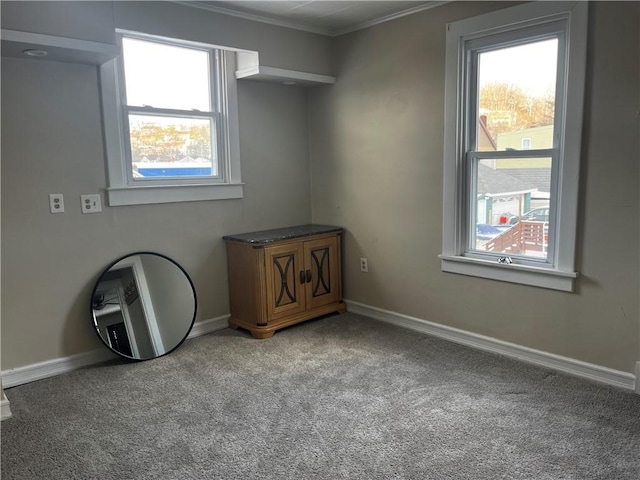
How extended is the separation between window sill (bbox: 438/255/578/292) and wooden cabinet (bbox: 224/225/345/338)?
955 mm

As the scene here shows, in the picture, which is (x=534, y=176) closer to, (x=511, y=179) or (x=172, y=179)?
(x=511, y=179)

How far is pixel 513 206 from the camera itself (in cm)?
303

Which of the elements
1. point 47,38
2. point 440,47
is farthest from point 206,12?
point 440,47

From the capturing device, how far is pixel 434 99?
10.8 ft

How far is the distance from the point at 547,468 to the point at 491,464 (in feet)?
0.71

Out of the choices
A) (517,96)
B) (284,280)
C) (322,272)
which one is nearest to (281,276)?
(284,280)

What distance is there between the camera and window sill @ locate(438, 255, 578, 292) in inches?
110

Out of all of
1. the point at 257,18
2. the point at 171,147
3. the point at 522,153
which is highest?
the point at 257,18

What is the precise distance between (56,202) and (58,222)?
0.12 metres

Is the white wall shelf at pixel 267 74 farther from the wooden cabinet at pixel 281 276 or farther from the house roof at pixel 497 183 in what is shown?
the house roof at pixel 497 183

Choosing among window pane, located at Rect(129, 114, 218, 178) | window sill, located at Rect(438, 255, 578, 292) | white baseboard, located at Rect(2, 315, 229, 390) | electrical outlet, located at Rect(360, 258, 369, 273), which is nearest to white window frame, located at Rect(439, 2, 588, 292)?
window sill, located at Rect(438, 255, 578, 292)

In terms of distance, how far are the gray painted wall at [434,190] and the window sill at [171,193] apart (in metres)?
0.85

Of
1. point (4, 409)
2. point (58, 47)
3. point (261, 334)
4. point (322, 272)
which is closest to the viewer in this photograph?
point (4, 409)

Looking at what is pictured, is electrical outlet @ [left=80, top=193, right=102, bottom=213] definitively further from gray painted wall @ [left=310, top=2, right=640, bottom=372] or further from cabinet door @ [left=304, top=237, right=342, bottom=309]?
gray painted wall @ [left=310, top=2, right=640, bottom=372]
